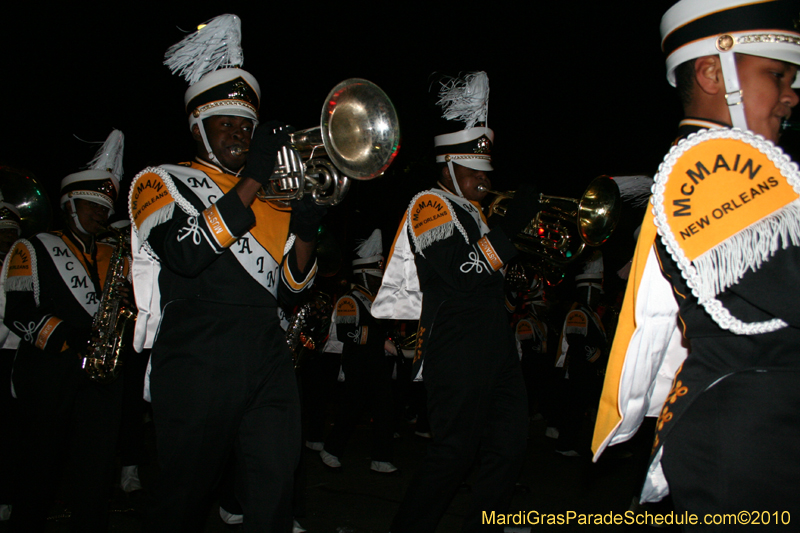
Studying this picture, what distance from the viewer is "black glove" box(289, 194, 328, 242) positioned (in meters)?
2.80

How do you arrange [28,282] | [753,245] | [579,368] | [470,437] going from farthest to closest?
[579,368] < [28,282] < [470,437] < [753,245]

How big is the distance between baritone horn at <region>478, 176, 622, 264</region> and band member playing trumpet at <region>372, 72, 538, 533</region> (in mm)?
251

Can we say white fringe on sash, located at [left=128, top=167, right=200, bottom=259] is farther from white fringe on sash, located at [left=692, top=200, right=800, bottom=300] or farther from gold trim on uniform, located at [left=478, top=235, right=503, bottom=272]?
white fringe on sash, located at [left=692, top=200, right=800, bottom=300]

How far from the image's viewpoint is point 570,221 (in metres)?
4.30

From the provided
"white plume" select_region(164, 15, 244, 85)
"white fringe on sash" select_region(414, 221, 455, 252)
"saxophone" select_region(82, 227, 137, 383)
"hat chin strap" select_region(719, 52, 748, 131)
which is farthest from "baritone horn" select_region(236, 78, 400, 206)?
"saxophone" select_region(82, 227, 137, 383)

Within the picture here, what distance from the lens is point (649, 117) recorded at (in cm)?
920

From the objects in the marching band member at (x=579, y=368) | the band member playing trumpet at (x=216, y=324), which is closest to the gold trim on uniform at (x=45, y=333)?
the band member playing trumpet at (x=216, y=324)

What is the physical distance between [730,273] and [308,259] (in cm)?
211

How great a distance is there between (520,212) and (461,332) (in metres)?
0.92

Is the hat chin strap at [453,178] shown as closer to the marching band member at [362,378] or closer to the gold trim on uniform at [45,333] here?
the marching band member at [362,378]

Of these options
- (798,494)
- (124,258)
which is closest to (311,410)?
(124,258)

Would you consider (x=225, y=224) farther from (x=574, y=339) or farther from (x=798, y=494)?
(x=574, y=339)

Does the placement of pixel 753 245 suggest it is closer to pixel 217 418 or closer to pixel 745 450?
pixel 745 450

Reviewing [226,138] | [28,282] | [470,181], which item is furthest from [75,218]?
[470,181]
